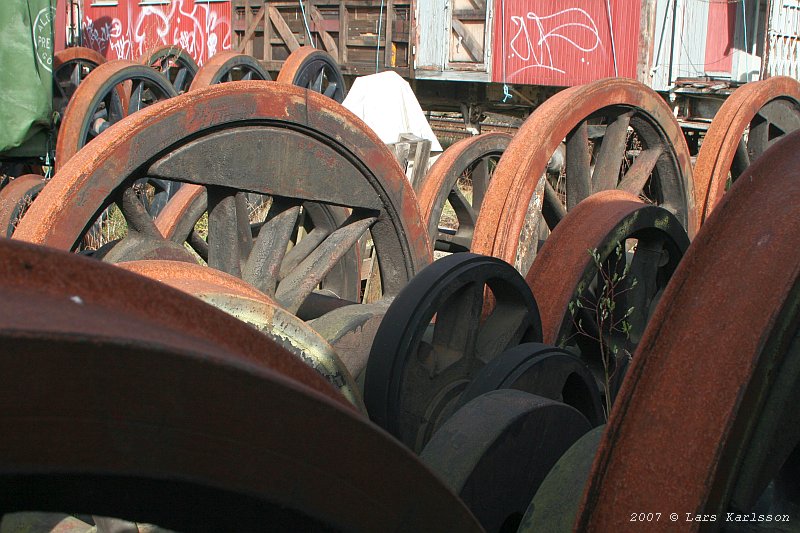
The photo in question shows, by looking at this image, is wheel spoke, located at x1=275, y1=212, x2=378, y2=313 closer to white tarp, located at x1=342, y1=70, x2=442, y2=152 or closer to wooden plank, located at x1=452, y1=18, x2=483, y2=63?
white tarp, located at x1=342, y1=70, x2=442, y2=152

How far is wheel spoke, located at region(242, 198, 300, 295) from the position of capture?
3045 mm

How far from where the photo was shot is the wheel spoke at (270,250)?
9.99ft

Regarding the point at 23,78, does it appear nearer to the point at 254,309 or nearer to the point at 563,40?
the point at 254,309

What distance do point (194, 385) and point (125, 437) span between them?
0.07m

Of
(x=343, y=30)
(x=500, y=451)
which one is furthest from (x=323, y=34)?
(x=500, y=451)

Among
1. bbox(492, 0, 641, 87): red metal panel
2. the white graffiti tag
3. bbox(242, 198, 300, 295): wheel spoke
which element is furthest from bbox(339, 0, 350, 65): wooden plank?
bbox(242, 198, 300, 295): wheel spoke

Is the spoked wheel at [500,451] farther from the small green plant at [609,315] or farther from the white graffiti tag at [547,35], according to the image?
the white graffiti tag at [547,35]

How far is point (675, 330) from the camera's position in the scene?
1244 mm

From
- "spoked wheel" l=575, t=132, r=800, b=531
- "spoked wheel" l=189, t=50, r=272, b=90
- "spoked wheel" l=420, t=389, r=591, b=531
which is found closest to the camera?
"spoked wheel" l=575, t=132, r=800, b=531

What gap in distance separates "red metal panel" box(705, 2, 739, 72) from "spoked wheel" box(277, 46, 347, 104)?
24.1 feet

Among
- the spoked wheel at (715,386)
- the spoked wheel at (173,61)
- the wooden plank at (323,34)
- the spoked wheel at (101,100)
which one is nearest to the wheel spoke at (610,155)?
the spoked wheel at (715,386)

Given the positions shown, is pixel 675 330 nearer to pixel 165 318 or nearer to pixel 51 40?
pixel 165 318

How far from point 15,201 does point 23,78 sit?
164cm

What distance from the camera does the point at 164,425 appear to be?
726mm
